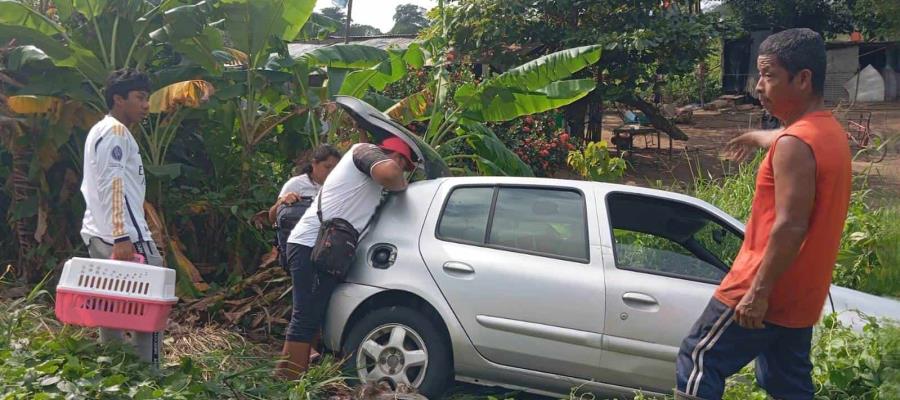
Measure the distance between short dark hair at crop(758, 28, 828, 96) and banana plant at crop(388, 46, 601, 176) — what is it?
4399 mm

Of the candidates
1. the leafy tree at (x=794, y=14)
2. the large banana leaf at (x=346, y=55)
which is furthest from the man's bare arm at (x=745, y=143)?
the leafy tree at (x=794, y=14)

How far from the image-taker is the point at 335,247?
4.76m

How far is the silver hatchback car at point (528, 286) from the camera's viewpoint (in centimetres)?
464

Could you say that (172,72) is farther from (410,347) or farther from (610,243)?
(610,243)

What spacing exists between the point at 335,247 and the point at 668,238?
78.2 inches

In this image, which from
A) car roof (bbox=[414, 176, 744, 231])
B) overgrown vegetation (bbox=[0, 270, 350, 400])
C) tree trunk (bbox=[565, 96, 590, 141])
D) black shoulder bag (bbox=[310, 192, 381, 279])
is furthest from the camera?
tree trunk (bbox=[565, 96, 590, 141])

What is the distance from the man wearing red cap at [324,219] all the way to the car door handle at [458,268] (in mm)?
539

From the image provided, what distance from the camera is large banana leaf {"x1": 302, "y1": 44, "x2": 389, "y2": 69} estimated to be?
25.5 feet

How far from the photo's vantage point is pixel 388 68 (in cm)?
791

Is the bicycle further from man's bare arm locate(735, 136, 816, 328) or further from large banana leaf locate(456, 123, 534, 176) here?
large banana leaf locate(456, 123, 534, 176)

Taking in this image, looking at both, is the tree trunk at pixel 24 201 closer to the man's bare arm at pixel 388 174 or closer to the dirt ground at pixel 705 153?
the man's bare arm at pixel 388 174

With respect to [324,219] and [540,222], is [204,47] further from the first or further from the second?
[540,222]

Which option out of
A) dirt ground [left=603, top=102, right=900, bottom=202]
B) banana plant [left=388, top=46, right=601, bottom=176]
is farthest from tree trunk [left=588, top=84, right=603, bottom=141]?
banana plant [left=388, top=46, right=601, bottom=176]

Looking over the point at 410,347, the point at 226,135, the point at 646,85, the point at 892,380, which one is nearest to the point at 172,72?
the point at 226,135
